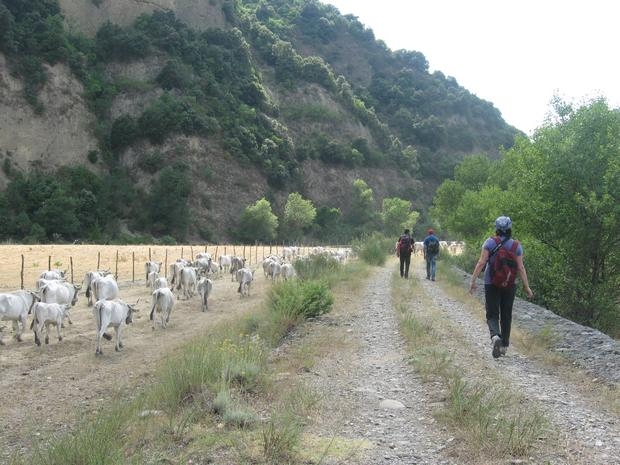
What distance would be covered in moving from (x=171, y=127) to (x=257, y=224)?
16.0m

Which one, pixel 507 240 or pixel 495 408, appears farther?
pixel 507 240

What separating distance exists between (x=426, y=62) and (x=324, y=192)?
258ft

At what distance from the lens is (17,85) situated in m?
58.2

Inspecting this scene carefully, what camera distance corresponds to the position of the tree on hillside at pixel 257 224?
205ft

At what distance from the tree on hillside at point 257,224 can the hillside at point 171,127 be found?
152cm

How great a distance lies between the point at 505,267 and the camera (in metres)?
8.02

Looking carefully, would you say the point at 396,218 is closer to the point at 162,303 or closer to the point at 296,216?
the point at 296,216

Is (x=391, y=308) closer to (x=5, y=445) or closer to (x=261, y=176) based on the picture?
(x=5, y=445)

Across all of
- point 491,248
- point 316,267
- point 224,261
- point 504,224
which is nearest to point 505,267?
point 491,248

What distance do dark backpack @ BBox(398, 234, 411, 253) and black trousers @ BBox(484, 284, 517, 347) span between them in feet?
44.4

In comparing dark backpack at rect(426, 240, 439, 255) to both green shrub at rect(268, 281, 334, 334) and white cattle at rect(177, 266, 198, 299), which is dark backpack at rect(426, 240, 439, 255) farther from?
green shrub at rect(268, 281, 334, 334)

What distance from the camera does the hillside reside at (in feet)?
189


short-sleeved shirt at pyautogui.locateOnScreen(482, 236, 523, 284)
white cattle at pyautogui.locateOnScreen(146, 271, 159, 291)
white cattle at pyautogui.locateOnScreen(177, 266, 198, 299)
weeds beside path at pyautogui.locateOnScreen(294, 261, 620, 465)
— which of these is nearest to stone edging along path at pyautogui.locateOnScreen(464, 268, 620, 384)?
weeds beside path at pyautogui.locateOnScreen(294, 261, 620, 465)

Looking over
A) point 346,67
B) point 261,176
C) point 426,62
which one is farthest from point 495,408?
point 426,62
